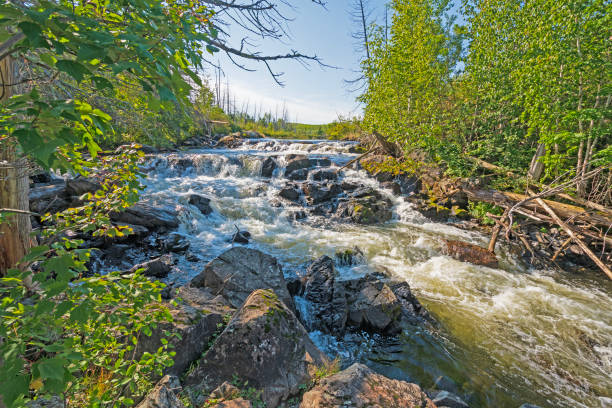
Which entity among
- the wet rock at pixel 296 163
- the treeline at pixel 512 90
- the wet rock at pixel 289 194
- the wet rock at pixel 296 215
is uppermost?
the treeline at pixel 512 90

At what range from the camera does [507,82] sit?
10250 millimetres

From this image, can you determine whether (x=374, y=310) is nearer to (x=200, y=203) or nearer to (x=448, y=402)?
(x=448, y=402)

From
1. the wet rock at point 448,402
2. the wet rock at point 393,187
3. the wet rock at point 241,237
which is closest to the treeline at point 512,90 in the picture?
the wet rock at point 393,187

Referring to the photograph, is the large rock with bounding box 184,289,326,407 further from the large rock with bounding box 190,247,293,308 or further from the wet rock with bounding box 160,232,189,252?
the wet rock with bounding box 160,232,189,252

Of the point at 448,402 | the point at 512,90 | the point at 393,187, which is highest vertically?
the point at 512,90

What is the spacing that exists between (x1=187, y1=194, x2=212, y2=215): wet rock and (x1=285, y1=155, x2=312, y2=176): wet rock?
21.0ft

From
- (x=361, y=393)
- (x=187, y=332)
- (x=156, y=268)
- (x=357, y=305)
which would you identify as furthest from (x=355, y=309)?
(x=156, y=268)

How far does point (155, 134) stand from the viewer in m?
5.30

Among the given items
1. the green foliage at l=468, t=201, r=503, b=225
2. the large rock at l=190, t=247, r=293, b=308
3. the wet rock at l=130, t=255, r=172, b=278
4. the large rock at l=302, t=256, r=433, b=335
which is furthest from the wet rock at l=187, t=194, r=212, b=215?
the green foliage at l=468, t=201, r=503, b=225

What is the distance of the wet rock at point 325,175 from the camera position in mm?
15891

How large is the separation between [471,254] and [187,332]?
876cm

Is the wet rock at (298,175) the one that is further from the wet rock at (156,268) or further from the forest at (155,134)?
the wet rock at (156,268)

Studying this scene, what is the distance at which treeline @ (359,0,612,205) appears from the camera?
730 centimetres

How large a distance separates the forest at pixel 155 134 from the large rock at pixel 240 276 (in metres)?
0.93
